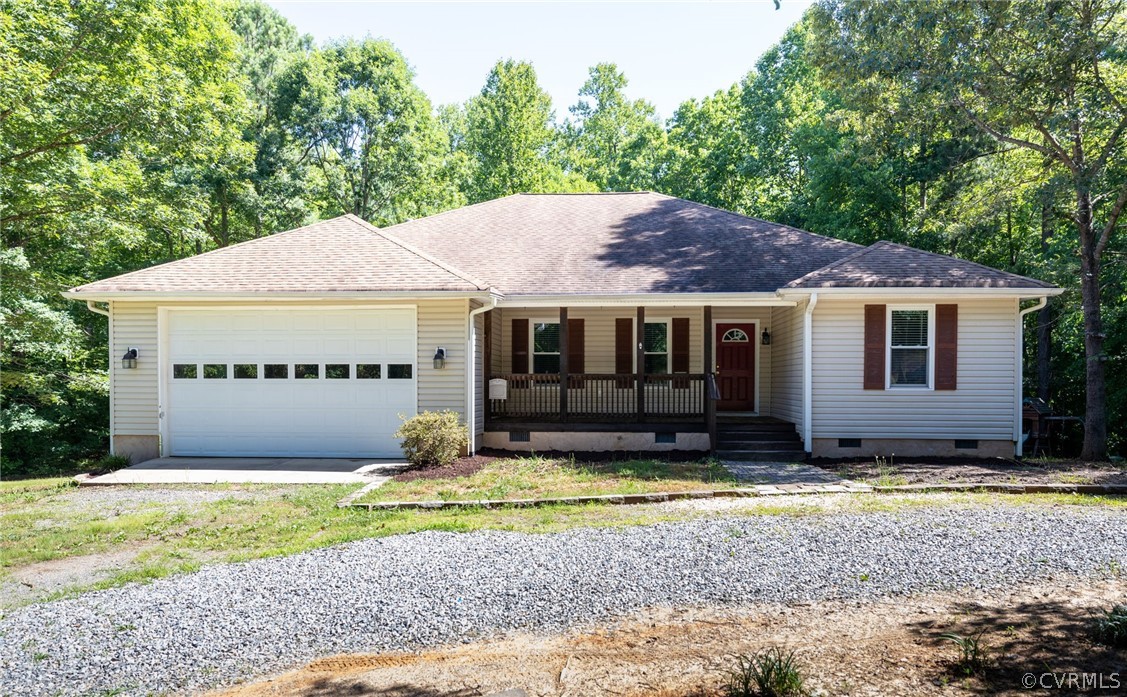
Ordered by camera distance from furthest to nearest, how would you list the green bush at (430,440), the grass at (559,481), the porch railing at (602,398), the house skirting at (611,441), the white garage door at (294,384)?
1. the porch railing at (602,398)
2. the house skirting at (611,441)
3. the white garage door at (294,384)
4. the green bush at (430,440)
5. the grass at (559,481)

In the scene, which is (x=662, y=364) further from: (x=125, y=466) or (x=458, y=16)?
(x=125, y=466)

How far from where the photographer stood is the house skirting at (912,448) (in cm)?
1138

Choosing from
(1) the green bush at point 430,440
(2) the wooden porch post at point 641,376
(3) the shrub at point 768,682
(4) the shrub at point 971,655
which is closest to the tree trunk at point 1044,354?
(2) the wooden porch post at point 641,376

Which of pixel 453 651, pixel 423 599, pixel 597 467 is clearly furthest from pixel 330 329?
pixel 453 651

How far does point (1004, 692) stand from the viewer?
3061 millimetres

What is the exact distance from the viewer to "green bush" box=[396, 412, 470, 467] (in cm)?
1008

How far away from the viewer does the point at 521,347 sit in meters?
14.5

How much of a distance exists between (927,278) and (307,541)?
10.2m

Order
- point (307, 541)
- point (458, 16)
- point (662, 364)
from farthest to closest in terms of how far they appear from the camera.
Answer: point (662, 364), point (458, 16), point (307, 541)

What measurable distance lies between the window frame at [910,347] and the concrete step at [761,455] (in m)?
1.95

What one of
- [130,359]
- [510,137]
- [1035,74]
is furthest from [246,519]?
[510,137]

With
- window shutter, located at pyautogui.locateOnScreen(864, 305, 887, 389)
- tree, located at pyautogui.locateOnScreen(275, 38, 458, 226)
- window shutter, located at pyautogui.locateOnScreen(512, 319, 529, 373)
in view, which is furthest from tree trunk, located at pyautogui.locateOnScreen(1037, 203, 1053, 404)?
tree, located at pyautogui.locateOnScreen(275, 38, 458, 226)

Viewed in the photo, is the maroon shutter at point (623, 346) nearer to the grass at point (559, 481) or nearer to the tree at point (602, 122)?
the grass at point (559, 481)

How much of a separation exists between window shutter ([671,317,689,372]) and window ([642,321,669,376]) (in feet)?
0.56
